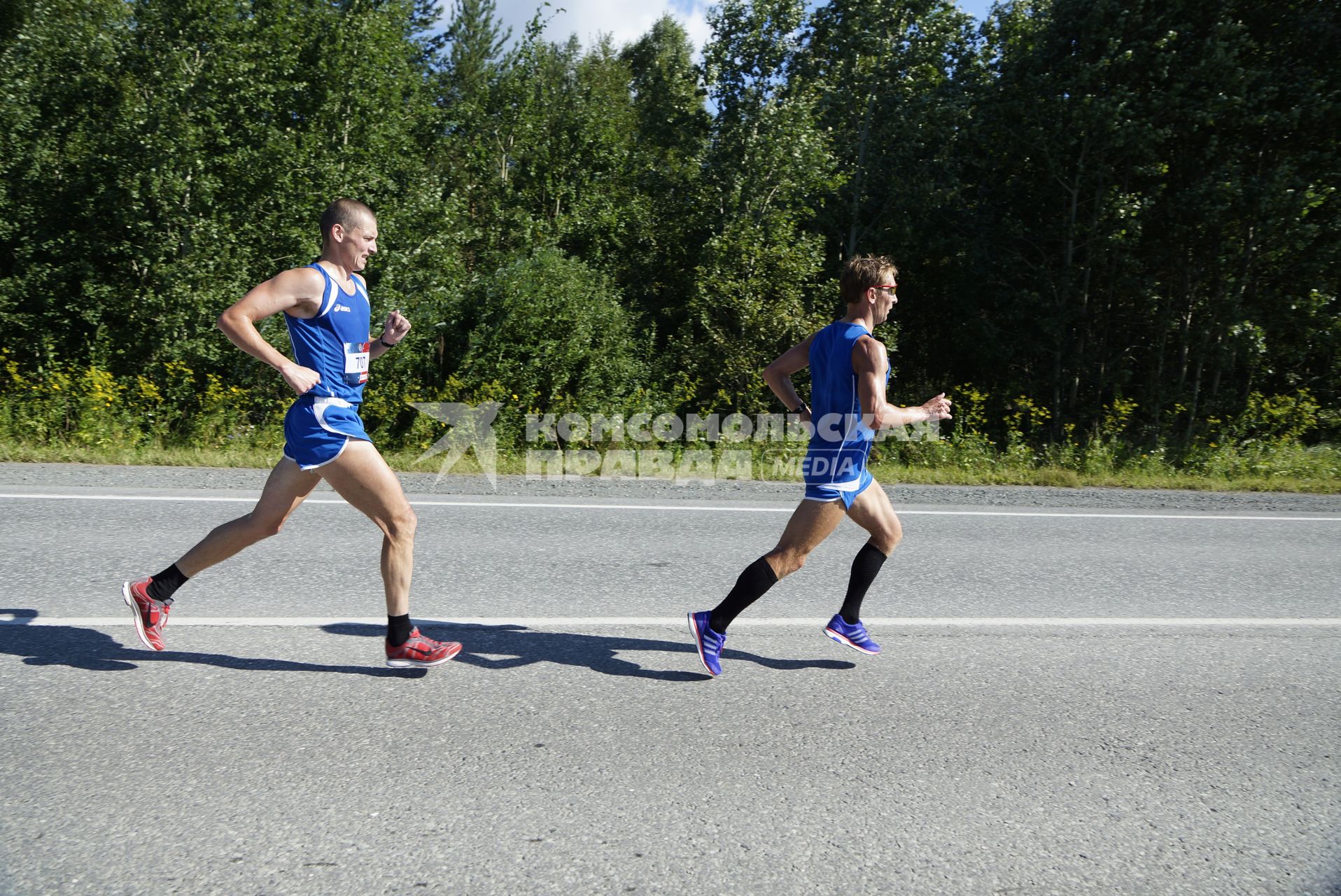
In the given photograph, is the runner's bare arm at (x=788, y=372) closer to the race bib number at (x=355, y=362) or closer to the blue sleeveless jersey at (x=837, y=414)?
the blue sleeveless jersey at (x=837, y=414)

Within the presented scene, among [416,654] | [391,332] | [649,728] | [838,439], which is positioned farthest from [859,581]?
[391,332]

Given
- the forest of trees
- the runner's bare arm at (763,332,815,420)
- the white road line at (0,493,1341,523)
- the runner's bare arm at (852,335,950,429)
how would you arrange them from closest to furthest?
the runner's bare arm at (852,335,950,429)
the runner's bare arm at (763,332,815,420)
the white road line at (0,493,1341,523)
the forest of trees

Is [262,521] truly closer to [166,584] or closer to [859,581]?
[166,584]

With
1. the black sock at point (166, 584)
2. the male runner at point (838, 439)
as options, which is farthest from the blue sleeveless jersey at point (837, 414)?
the black sock at point (166, 584)

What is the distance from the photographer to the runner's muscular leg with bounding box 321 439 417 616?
3764 millimetres

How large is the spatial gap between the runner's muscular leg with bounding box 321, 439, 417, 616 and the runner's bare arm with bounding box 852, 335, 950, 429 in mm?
1900

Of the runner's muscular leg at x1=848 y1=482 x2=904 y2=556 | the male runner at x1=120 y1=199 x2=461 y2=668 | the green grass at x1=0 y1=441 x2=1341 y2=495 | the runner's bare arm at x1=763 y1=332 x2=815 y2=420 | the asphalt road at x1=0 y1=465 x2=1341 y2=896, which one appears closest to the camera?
the asphalt road at x1=0 y1=465 x2=1341 y2=896

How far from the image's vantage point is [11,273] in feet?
44.9

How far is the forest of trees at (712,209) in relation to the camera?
1292 cm

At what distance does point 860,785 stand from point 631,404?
35.2 ft

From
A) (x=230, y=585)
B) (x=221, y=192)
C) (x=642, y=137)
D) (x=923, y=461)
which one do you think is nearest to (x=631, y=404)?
(x=923, y=461)

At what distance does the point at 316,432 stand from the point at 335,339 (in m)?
0.38

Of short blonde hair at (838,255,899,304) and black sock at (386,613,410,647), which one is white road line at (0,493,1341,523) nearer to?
black sock at (386,613,410,647)

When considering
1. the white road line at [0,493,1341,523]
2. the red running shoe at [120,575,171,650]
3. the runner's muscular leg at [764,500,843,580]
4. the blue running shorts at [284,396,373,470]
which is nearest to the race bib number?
the blue running shorts at [284,396,373,470]
